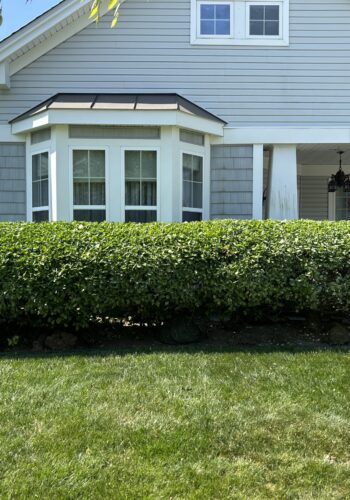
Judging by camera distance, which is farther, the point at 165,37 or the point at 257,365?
the point at 165,37

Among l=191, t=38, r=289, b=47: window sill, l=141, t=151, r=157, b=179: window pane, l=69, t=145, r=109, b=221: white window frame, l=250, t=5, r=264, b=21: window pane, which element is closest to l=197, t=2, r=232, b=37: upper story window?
l=191, t=38, r=289, b=47: window sill

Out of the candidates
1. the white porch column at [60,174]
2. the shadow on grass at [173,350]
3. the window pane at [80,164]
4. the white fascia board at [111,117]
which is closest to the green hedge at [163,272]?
the shadow on grass at [173,350]

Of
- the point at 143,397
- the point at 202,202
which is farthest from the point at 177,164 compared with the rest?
the point at 143,397

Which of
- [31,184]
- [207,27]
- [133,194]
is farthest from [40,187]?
[207,27]

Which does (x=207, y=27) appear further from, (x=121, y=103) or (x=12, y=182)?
(x=12, y=182)

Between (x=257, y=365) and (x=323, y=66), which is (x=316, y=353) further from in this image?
(x=323, y=66)

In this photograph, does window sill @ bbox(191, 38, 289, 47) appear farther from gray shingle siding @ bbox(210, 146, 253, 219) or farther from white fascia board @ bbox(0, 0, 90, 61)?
white fascia board @ bbox(0, 0, 90, 61)

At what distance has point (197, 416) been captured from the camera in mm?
3631

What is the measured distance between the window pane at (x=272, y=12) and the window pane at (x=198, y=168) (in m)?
2.89

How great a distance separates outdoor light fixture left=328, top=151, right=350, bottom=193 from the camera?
11.5 meters

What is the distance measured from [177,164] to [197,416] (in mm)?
5257

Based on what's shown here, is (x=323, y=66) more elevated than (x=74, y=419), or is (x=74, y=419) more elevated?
(x=323, y=66)

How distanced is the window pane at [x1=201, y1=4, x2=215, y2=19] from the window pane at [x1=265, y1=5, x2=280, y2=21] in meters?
0.98

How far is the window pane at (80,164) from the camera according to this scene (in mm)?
8102
